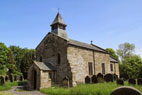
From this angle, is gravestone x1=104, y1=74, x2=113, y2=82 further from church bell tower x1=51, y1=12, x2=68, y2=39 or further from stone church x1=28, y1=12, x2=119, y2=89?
church bell tower x1=51, y1=12, x2=68, y2=39

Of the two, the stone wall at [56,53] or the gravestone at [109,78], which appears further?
the stone wall at [56,53]

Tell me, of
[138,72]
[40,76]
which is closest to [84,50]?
[40,76]

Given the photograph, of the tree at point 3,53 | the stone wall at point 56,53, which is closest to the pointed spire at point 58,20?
the stone wall at point 56,53

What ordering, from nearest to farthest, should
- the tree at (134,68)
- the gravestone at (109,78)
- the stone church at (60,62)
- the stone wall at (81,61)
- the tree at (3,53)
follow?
1. the gravestone at (109,78)
2. the stone church at (60,62)
3. the stone wall at (81,61)
4. the tree at (134,68)
5. the tree at (3,53)

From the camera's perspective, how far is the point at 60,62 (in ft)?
70.4

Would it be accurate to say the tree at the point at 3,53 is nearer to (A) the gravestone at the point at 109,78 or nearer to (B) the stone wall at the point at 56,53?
(B) the stone wall at the point at 56,53

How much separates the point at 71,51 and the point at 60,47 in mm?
2155

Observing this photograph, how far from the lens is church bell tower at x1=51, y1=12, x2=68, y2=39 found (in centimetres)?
2459

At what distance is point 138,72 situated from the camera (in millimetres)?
29391

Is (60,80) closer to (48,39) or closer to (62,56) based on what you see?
(62,56)

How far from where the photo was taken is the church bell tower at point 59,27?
2459 cm

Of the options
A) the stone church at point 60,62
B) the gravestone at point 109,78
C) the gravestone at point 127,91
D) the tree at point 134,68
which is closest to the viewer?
the gravestone at point 127,91

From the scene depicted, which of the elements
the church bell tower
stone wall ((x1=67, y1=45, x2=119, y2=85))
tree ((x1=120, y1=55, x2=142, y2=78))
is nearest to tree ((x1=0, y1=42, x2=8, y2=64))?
the church bell tower

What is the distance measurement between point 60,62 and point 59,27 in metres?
7.57
